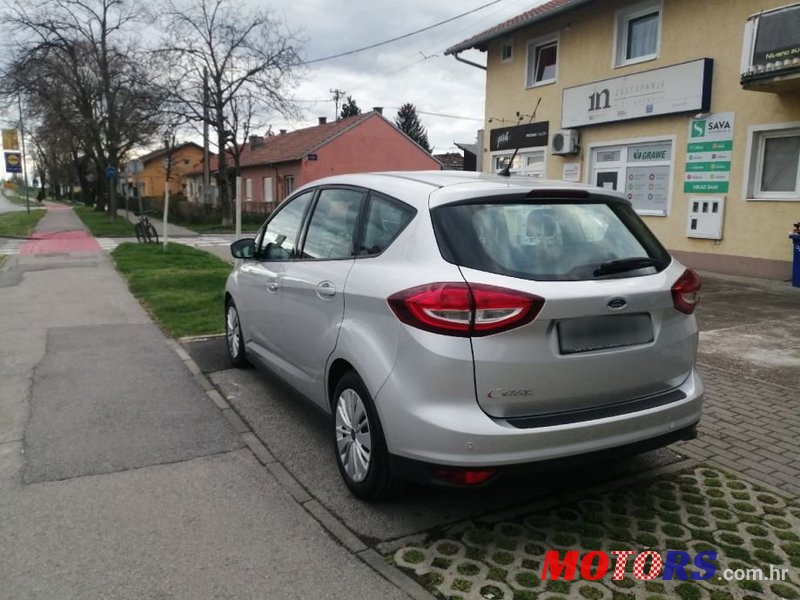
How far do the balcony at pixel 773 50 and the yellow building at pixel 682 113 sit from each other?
2 cm

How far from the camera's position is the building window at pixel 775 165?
11.5 metres

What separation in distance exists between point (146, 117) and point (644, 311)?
2852cm

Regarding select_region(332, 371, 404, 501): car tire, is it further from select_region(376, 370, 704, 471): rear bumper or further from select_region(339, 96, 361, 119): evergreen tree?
select_region(339, 96, 361, 119): evergreen tree

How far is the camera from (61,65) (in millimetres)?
31500

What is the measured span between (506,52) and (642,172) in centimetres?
657

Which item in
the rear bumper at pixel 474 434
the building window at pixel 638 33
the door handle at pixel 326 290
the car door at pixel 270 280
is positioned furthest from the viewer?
the building window at pixel 638 33

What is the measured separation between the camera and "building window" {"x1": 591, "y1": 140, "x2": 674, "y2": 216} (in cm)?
1383

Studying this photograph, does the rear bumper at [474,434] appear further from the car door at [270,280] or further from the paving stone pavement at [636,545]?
the car door at [270,280]

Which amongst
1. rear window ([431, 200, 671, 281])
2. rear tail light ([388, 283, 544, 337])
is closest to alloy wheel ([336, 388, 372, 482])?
rear tail light ([388, 283, 544, 337])

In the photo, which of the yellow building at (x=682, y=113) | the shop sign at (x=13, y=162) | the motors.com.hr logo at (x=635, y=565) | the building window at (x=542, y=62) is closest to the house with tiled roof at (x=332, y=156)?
the shop sign at (x=13, y=162)

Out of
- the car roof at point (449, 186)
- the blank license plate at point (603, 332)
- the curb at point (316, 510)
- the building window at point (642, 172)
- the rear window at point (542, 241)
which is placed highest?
the building window at point (642, 172)

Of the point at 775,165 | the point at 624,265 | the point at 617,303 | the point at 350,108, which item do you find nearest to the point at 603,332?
the point at 617,303

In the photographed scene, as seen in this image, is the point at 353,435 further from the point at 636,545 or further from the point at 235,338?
the point at 235,338

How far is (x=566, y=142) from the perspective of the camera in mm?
16109
